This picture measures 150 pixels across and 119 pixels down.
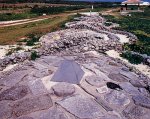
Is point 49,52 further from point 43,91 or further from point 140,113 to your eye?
point 140,113

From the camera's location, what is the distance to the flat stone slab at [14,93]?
873 cm

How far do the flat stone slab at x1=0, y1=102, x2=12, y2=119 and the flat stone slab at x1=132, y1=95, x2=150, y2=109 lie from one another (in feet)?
14.1

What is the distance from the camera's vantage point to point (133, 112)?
8109 mm

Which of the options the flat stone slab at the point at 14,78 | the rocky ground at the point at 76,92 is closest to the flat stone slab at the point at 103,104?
the rocky ground at the point at 76,92

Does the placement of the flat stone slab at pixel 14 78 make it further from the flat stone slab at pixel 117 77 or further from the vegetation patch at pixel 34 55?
the flat stone slab at pixel 117 77

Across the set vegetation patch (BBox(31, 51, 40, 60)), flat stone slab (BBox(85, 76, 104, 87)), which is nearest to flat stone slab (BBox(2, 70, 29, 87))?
flat stone slab (BBox(85, 76, 104, 87))

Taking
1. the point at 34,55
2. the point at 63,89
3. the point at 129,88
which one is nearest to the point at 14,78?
the point at 63,89

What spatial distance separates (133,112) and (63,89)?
2.59 metres

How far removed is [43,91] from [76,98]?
1.31m

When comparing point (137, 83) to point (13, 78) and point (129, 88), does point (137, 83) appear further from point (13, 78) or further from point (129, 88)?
point (13, 78)

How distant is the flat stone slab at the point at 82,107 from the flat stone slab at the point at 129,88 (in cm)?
178

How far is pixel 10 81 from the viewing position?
10062 millimetres

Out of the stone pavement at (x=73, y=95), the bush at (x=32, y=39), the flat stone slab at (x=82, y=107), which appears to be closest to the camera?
the flat stone slab at (x=82, y=107)

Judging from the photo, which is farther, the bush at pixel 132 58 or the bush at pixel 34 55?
the bush at pixel 132 58
